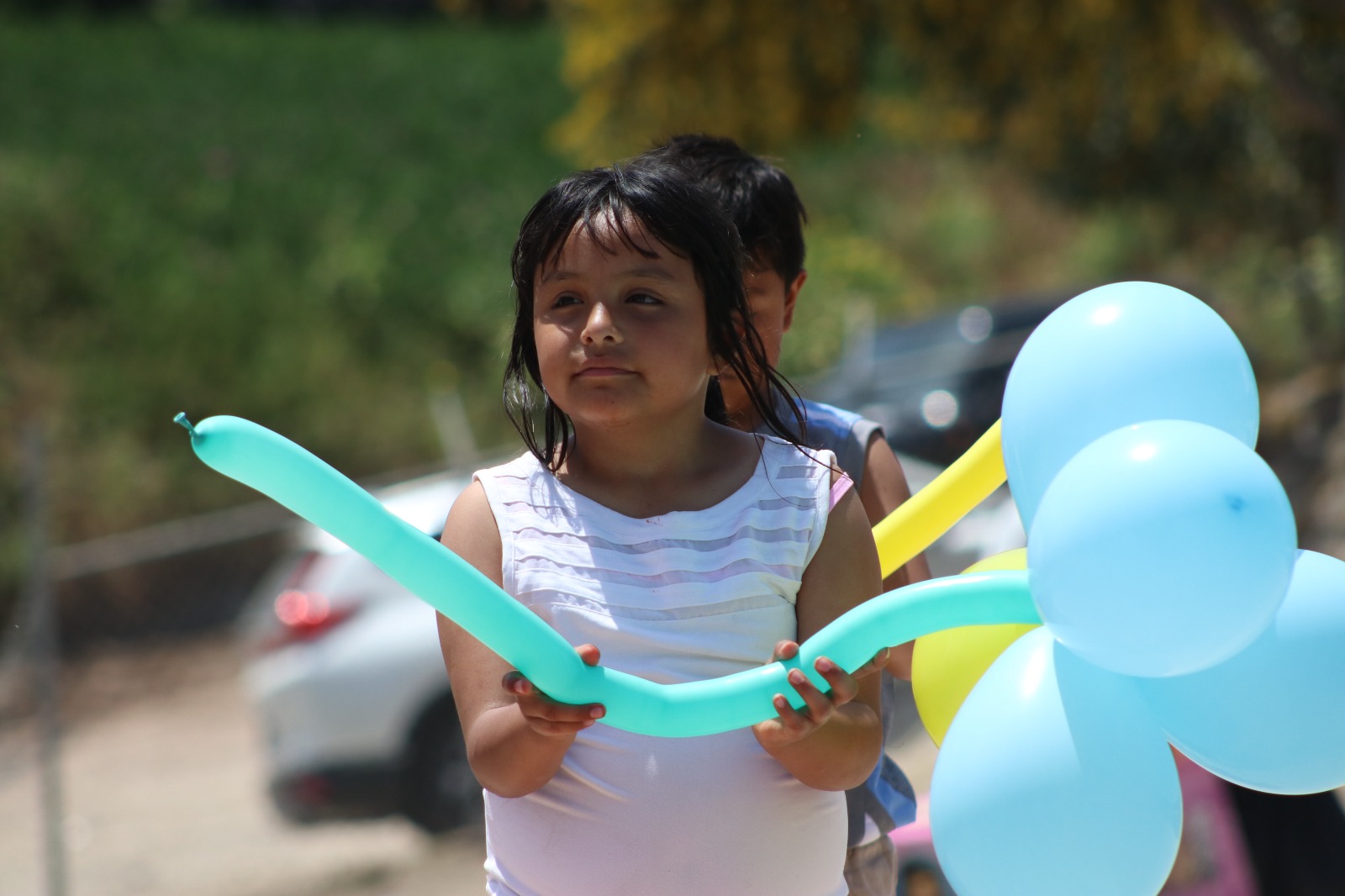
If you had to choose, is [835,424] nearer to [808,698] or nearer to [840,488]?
[840,488]

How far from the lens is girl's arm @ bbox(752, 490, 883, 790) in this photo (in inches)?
51.1

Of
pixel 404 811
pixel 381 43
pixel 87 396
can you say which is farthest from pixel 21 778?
pixel 381 43

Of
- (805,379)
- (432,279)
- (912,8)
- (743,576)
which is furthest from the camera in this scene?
(432,279)

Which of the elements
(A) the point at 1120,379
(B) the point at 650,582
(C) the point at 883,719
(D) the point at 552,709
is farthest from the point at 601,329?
(C) the point at 883,719

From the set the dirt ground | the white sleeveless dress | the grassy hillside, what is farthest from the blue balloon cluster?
the grassy hillside

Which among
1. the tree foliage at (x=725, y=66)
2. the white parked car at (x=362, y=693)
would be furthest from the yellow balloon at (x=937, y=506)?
the tree foliage at (x=725, y=66)

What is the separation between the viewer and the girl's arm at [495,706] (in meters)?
1.26

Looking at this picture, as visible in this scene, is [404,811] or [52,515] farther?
[52,515]

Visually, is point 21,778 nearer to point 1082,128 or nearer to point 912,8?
point 912,8

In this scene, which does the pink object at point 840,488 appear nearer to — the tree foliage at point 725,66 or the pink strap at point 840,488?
the pink strap at point 840,488

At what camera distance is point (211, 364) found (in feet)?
34.4

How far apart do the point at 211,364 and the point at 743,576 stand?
983 centimetres

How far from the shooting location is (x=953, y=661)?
1723 mm

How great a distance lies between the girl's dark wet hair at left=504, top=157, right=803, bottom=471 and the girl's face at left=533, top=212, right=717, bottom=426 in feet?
0.04
